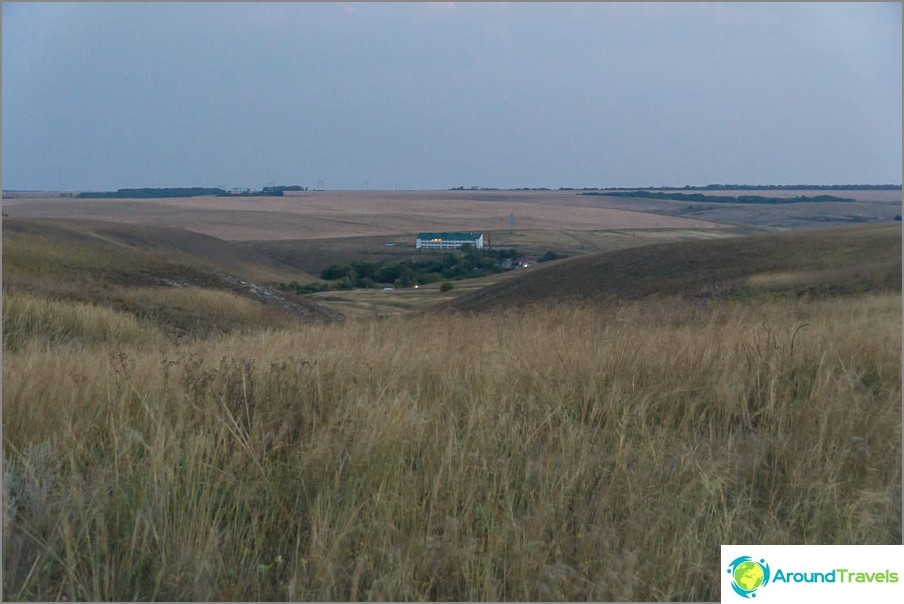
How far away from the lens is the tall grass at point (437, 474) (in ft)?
10.3

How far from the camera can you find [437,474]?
146 inches

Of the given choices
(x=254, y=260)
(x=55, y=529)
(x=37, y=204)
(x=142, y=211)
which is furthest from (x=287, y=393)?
(x=37, y=204)

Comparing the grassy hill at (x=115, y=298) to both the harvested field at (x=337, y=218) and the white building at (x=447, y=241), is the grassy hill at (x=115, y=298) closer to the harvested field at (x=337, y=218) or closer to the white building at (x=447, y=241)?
the white building at (x=447, y=241)

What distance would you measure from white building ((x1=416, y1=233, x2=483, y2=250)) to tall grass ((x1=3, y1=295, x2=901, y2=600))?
3051 inches

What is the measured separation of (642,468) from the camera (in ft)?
12.6

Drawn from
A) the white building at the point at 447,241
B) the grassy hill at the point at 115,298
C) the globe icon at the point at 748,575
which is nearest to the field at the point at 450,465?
the globe icon at the point at 748,575

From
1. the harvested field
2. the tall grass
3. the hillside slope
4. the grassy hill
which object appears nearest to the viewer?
the tall grass

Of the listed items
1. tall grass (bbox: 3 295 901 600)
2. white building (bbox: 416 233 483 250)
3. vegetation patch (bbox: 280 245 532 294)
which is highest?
tall grass (bbox: 3 295 901 600)

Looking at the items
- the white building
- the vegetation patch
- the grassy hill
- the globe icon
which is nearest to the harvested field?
Answer: the white building

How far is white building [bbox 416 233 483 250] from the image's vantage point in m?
83.9

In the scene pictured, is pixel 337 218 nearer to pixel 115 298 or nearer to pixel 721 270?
pixel 721 270

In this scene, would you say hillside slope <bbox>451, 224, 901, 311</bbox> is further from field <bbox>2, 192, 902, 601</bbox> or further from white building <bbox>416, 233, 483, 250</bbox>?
white building <bbox>416, 233, 483, 250</bbox>

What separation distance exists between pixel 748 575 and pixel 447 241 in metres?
82.9

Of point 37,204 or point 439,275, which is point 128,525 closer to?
point 439,275
